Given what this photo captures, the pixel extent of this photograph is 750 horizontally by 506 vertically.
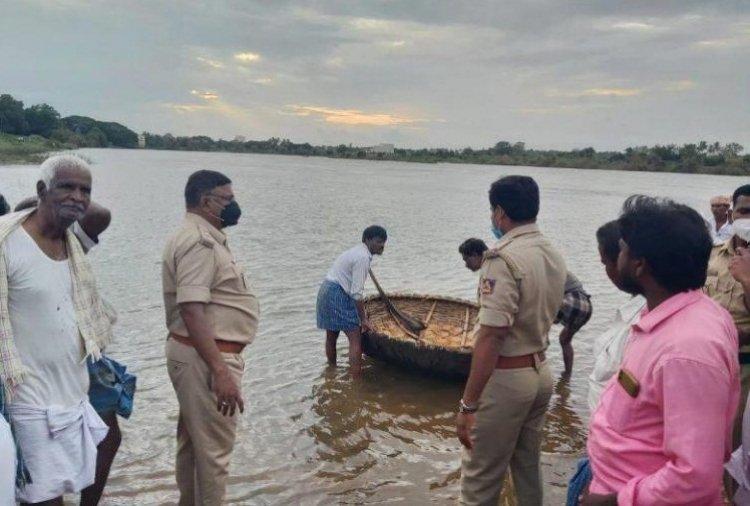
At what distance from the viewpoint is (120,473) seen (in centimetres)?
505

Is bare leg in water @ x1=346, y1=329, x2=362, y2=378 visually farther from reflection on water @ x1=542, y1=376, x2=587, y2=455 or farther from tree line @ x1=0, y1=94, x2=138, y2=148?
tree line @ x1=0, y1=94, x2=138, y2=148

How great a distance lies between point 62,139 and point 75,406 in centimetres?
9201

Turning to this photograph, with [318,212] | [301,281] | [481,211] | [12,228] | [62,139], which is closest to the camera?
[12,228]

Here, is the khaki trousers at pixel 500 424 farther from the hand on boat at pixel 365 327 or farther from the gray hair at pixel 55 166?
the hand on boat at pixel 365 327

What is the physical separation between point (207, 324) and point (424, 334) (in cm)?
549

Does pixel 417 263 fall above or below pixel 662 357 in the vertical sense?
below

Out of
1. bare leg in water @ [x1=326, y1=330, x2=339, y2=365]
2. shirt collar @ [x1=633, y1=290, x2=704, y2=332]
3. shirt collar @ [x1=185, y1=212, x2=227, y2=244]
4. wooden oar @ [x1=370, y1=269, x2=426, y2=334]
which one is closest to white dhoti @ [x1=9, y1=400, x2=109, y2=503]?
shirt collar @ [x1=185, y1=212, x2=227, y2=244]

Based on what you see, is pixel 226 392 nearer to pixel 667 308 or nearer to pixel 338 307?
pixel 667 308

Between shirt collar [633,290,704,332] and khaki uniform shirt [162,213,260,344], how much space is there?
2.24 m

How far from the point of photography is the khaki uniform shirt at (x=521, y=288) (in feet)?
10.2

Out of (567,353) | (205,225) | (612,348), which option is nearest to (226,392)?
(205,225)

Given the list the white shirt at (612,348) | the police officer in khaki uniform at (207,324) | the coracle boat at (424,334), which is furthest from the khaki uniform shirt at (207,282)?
the coracle boat at (424,334)

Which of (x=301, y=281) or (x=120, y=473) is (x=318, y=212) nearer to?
(x=301, y=281)

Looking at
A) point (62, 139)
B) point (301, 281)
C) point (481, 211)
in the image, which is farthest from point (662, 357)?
point (62, 139)
